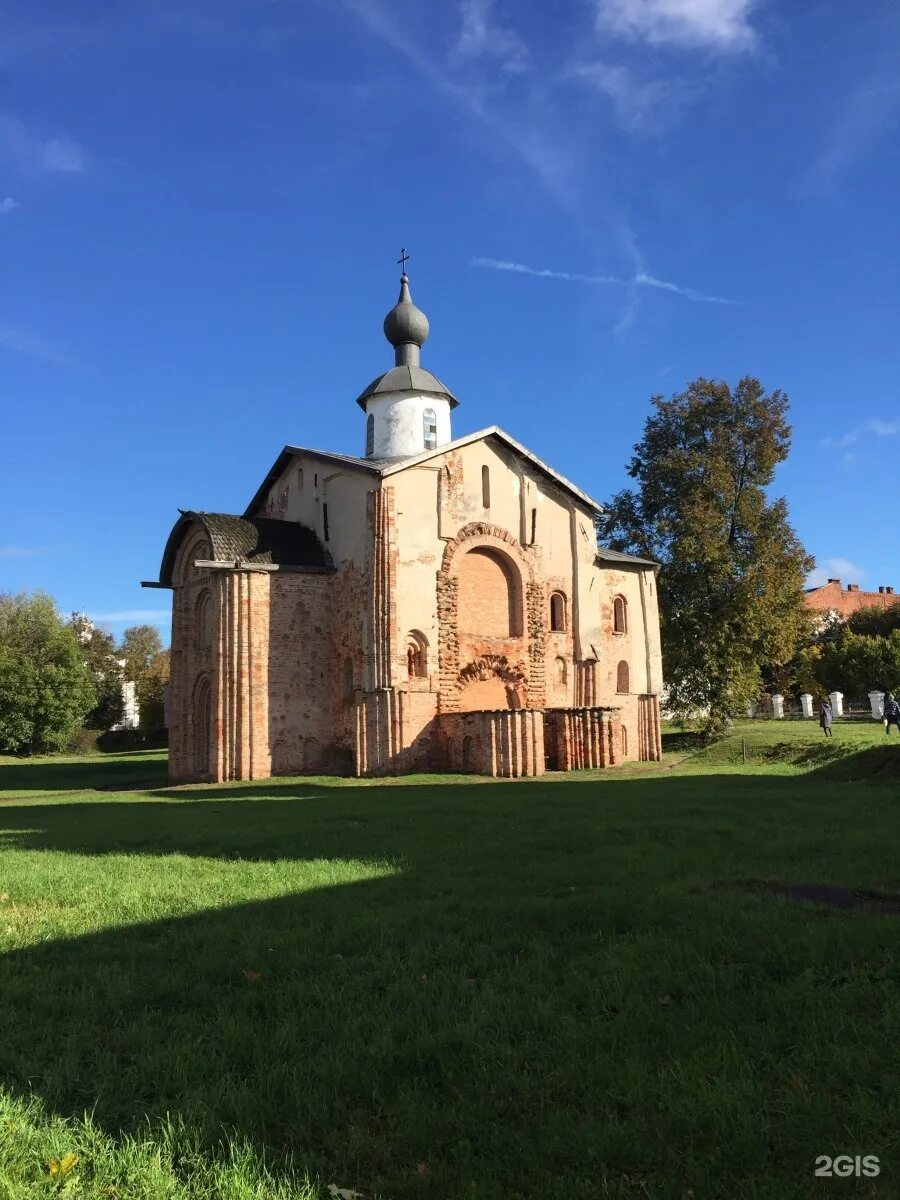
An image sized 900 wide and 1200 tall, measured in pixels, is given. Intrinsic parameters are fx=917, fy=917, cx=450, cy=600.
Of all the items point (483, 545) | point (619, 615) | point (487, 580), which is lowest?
point (619, 615)

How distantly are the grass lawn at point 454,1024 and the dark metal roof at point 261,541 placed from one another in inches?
717

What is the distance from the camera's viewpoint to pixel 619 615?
32938 millimetres

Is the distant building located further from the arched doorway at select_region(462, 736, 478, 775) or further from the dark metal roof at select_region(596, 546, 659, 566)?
the arched doorway at select_region(462, 736, 478, 775)

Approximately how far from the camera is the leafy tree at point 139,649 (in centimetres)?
6694

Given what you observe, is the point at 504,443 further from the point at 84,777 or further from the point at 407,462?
the point at 84,777

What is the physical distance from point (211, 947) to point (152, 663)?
67.9m

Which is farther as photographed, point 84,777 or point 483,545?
point 84,777

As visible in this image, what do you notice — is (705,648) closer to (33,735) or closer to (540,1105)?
(540,1105)

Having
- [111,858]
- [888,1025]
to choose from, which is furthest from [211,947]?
[111,858]

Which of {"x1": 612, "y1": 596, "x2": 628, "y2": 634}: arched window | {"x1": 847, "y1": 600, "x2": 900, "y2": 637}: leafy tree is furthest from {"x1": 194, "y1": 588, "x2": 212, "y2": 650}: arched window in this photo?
{"x1": 847, "y1": 600, "x2": 900, "y2": 637}: leafy tree

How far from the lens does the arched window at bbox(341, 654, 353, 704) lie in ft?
89.3

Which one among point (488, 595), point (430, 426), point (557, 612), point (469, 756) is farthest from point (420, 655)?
point (430, 426)

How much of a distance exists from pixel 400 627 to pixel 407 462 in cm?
487

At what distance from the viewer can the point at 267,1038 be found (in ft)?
13.9
